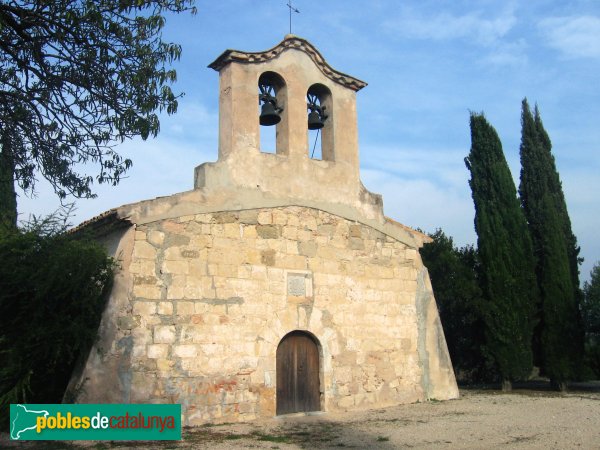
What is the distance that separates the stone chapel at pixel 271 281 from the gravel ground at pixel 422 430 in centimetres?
62

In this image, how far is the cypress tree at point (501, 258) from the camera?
45.1ft

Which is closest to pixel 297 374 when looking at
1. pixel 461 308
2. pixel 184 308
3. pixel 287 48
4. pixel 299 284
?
pixel 299 284

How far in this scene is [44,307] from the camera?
8500 mm

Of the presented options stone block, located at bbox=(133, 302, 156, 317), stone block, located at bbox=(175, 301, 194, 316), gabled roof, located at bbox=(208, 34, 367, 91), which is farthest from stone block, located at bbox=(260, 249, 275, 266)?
gabled roof, located at bbox=(208, 34, 367, 91)

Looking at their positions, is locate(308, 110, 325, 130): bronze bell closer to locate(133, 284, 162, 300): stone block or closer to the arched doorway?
the arched doorway

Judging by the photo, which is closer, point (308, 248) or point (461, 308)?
point (308, 248)

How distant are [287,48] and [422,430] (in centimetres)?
668

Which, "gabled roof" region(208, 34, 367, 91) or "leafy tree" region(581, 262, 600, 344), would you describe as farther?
"leafy tree" region(581, 262, 600, 344)

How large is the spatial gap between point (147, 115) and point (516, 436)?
Result: 20.4 feet

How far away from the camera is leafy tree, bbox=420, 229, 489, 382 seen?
1483 cm

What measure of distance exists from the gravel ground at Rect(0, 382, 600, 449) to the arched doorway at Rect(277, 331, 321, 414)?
0.89 ft

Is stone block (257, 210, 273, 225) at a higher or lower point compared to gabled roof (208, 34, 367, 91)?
lower

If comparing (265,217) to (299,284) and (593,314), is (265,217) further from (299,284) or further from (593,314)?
(593,314)

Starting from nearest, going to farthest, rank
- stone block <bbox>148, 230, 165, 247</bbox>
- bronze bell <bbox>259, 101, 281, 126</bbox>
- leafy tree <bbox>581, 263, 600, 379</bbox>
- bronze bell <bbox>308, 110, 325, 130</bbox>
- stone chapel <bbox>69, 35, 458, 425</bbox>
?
stone chapel <bbox>69, 35, 458, 425</bbox> < stone block <bbox>148, 230, 165, 247</bbox> < bronze bell <bbox>259, 101, 281, 126</bbox> < bronze bell <bbox>308, 110, 325, 130</bbox> < leafy tree <bbox>581, 263, 600, 379</bbox>
